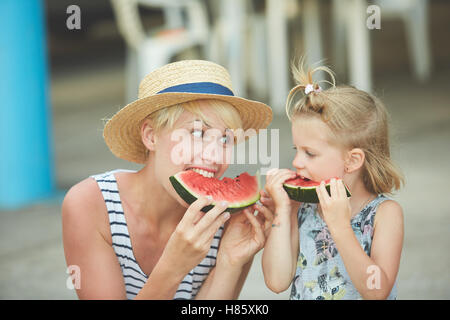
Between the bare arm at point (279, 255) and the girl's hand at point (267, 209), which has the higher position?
the girl's hand at point (267, 209)

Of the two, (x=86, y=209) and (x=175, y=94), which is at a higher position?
(x=175, y=94)

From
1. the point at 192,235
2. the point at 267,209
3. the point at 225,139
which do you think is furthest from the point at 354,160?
the point at 192,235

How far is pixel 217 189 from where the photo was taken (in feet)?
8.73

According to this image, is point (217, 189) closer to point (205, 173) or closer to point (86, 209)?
point (205, 173)

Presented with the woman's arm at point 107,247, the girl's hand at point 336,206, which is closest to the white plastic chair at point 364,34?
the girl's hand at point 336,206

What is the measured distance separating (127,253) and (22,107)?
3.09 meters

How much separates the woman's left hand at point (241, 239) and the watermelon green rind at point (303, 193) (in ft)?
0.64

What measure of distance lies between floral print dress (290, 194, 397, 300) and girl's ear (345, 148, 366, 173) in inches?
6.4

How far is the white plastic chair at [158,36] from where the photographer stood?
7.38 metres

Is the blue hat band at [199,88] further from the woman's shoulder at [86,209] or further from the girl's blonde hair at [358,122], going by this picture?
the woman's shoulder at [86,209]

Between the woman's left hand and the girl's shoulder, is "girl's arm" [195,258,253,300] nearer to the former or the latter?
the woman's left hand

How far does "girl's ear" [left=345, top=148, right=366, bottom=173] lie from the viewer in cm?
261
